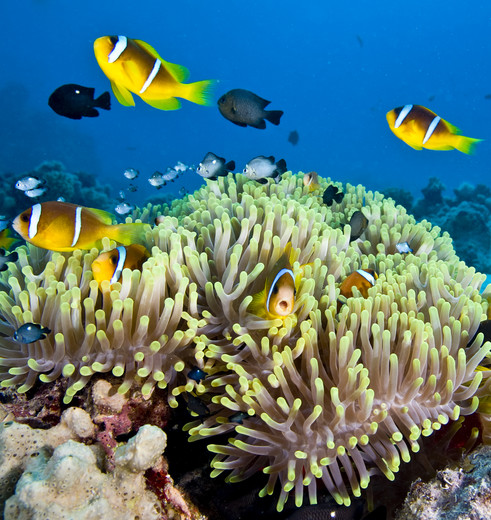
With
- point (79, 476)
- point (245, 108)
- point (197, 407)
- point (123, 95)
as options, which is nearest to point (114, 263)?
point (197, 407)

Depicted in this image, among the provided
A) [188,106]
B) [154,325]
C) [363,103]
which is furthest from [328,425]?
[363,103]

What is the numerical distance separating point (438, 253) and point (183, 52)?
346 feet

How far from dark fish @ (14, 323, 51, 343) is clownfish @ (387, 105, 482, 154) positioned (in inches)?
114

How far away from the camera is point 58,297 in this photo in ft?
5.74

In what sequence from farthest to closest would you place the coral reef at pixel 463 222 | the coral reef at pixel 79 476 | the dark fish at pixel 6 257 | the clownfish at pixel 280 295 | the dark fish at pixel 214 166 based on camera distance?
the coral reef at pixel 463 222, the dark fish at pixel 214 166, the dark fish at pixel 6 257, the clownfish at pixel 280 295, the coral reef at pixel 79 476

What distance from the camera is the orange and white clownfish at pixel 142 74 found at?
2.34 metres

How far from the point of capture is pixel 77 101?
3.13 meters

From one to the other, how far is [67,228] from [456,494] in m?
2.00

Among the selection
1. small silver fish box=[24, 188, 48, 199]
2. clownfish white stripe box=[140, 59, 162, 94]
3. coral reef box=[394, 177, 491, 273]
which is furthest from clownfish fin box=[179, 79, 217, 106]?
coral reef box=[394, 177, 491, 273]

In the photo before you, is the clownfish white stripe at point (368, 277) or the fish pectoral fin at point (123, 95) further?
the fish pectoral fin at point (123, 95)

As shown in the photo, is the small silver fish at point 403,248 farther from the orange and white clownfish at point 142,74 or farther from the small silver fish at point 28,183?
the small silver fish at point 28,183

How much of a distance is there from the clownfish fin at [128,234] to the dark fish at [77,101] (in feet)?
4.97

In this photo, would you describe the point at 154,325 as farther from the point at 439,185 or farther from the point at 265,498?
the point at 439,185

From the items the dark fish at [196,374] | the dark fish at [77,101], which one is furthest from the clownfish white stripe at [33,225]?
the dark fish at [77,101]
